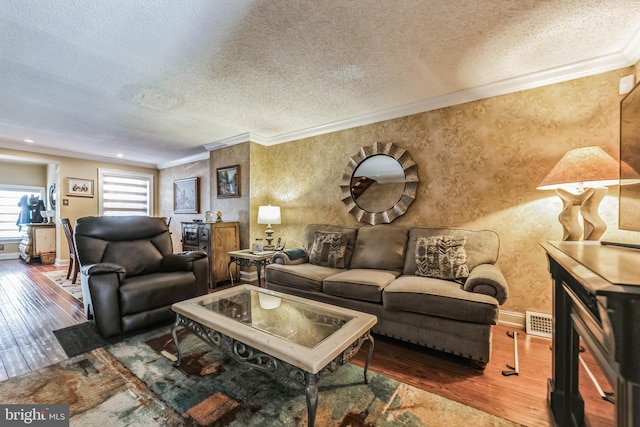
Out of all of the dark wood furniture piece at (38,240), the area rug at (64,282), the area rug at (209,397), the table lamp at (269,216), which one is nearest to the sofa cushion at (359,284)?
the area rug at (209,397)

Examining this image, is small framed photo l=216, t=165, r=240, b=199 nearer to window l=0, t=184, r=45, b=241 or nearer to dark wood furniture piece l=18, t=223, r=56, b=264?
dark wood furniture piece l=18, t=223, r=56, b=264

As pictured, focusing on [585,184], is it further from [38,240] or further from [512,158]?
[38,240]

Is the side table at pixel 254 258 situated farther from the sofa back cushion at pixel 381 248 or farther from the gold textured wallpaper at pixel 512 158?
the gold textured wallpaper at pixel 512 158

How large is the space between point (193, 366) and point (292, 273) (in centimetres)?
119

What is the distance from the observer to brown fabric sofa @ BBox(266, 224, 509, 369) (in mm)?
1834

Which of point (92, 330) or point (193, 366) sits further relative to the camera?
point (92, 330)

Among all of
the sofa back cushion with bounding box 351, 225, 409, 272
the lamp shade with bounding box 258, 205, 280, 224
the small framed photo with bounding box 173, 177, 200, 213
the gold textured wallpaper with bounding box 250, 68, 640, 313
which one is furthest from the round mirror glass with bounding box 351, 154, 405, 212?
the small framed photo with bounding box 173, 177, 200, 213

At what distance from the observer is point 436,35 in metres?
1.81

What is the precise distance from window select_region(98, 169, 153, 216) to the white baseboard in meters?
7.41

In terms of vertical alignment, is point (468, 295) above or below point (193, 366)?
above

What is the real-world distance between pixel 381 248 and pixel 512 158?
1.55 m

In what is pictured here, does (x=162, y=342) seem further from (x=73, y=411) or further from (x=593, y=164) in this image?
(x=593, y=164)

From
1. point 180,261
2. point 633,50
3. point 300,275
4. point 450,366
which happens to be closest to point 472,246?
point 450,366

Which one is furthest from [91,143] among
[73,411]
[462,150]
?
[462,150]
